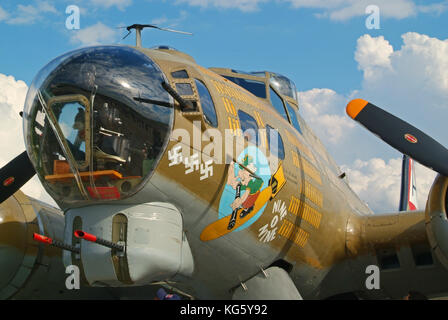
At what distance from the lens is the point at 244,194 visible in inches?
269

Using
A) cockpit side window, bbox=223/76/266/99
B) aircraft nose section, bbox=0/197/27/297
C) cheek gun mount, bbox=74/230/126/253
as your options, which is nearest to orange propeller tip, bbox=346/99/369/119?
cockpit side window, bbox=223/76/266/99

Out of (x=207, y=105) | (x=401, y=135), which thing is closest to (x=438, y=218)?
(x=401, y=135)

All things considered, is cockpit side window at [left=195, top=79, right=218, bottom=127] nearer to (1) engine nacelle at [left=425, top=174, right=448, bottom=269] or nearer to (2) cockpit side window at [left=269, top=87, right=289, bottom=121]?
(2) cockpit side window at [left=269, top=87, right=289, bottom=121]

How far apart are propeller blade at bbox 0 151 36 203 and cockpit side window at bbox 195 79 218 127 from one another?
3149 millimetres

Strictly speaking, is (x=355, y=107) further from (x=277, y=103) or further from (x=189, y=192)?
(x=189, y=192)

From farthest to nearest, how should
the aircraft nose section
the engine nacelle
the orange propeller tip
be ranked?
the aircraft nose section
the orange propeller tip
the engine nacelle

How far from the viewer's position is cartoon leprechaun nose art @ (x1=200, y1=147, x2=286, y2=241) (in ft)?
21.9

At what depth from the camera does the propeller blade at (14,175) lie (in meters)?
8.43

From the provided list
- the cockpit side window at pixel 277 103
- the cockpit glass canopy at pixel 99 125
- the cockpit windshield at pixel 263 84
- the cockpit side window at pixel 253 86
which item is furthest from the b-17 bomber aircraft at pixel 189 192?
the cockpit windshield at pixel 263 84

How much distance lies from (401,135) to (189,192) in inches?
121

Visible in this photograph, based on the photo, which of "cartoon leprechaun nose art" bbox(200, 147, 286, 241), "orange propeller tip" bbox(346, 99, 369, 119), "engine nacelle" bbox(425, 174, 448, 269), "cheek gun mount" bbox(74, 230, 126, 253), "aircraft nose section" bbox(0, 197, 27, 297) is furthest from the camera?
"aircraft nose section" bbox(0, 197, 27, 297)

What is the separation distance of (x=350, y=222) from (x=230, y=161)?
3.46 metres
